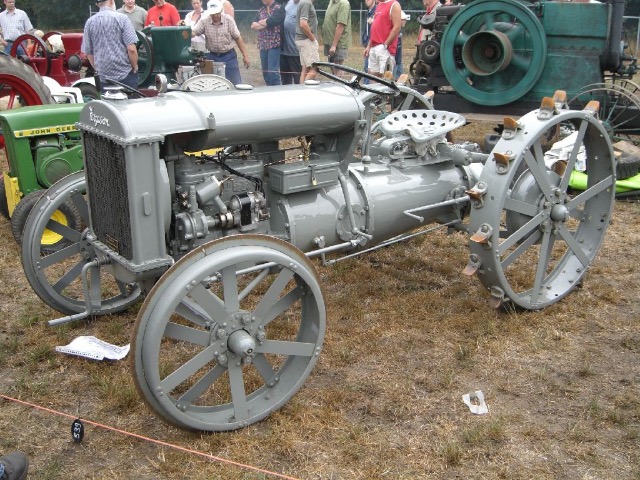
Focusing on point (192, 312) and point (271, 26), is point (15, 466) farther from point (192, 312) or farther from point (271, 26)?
point (271, 26)

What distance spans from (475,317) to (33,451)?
7.79 feet

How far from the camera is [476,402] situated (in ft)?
10.6

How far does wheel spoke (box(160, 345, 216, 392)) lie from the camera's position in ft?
8.86

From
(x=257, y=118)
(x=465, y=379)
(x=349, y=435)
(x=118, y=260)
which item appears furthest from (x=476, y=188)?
(x=118, y=260)

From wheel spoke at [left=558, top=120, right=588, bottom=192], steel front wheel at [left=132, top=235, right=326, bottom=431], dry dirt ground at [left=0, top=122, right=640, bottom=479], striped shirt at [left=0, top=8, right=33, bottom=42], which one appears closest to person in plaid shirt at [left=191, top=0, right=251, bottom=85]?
striped shirt at [left=0, top=8, right=33, bottom=42]

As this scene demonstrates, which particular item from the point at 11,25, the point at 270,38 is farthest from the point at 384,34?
the point at 11,25

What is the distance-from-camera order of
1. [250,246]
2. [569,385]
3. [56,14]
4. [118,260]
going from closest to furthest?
[250,246]
[118,260]
[569,385]
[56,14]

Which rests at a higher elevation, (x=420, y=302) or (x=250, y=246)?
(x=250, y=246)

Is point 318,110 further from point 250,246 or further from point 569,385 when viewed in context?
point 569,385

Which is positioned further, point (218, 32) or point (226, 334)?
point (218, 32)

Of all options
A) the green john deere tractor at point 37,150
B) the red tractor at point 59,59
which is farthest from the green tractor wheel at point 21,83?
the red tractor at point 59,59

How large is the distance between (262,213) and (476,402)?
1.32 metres

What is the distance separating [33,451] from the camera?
286 centimetres

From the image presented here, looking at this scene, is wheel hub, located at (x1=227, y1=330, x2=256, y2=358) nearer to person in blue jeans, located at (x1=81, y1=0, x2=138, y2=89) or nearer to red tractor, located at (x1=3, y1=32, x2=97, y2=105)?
person in blue jeans, located at (x1=81, y1=0, x2=138, y2=89)
